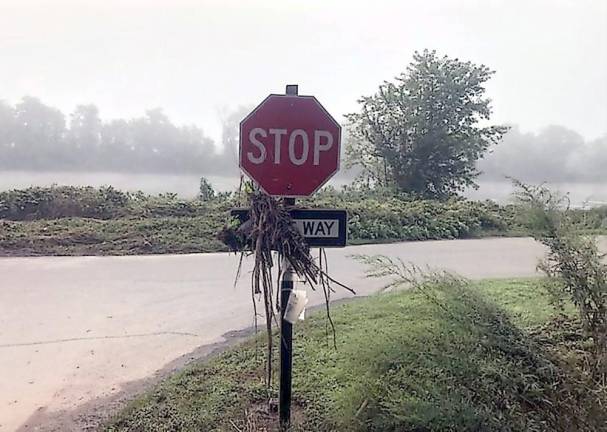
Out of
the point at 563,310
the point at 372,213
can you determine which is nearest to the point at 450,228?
the point at 372,213

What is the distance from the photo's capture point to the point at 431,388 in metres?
2.51

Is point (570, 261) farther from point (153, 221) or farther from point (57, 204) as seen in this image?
point (57, 204)

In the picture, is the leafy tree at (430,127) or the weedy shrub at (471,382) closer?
the weedy shrub at (471,382)

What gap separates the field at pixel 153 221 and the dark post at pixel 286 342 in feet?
22.1

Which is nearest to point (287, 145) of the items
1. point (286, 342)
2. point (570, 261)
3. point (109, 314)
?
point (286, 342)

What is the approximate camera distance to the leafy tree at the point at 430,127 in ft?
64.5

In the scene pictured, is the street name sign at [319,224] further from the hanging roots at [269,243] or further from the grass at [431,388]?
the grass at [431,388]

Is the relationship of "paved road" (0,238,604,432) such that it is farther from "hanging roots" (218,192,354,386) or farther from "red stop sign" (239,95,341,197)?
"red stop sign" (239,95,341,197)

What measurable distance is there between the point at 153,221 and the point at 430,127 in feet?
35.1

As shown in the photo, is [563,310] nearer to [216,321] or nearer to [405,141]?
[216,321]

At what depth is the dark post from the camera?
2939mm

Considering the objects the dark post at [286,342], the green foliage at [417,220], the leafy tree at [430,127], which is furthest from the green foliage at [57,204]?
the dark post at [286,342]

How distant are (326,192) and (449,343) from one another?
13.8 meters

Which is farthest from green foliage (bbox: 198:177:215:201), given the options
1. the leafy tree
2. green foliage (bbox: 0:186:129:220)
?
the leafy tree
